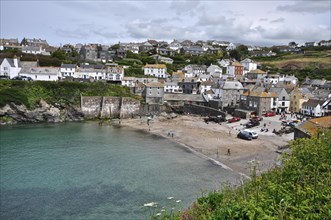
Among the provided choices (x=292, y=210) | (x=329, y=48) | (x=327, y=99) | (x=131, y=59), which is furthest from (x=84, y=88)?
(x=329, y=48)

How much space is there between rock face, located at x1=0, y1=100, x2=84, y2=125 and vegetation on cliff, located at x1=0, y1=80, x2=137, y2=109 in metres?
0.80

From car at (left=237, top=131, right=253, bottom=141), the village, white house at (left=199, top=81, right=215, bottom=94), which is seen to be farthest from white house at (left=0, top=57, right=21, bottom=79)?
car at (left=237, top=131, right=253, bottom=141)

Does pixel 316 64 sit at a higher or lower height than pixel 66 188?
higher

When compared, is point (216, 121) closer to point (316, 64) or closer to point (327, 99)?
point (327, 99)

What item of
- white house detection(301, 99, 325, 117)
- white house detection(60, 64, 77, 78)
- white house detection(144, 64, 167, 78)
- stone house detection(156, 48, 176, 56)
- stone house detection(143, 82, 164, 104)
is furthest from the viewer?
stone house detection(156, 48, 176, 56)

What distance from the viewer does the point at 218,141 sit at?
112ft

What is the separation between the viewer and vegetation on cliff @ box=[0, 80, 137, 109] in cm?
4700

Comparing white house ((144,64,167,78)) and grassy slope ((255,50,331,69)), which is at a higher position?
grassy slope ((255,50,331,69))

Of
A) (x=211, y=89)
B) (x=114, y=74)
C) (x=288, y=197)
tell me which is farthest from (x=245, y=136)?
(x=114, y=74)

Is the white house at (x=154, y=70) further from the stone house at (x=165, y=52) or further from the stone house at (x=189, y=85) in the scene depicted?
the stone house at (x=165, y=52)

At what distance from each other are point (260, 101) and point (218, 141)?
1867cm

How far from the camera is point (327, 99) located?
48.4m

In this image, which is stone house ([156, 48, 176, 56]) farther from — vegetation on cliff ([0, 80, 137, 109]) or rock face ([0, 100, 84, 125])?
rock face ([0, 100, 84, 125])

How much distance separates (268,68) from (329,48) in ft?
126
